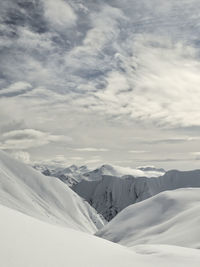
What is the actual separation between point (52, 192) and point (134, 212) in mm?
114337

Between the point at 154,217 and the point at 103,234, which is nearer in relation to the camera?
the point at 154,217

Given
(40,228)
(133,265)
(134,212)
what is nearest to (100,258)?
(133,265)

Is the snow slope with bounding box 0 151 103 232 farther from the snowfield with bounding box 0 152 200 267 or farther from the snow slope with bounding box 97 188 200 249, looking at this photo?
the snow slope with bounding box 97 188 200 249

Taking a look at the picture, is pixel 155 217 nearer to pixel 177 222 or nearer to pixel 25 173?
pixel 177 222

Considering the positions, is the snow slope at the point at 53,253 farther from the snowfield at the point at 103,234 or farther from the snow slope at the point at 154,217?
the snow slope at the point at 154,217

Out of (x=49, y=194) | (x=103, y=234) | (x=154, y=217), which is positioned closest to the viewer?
(x=154, y=217)

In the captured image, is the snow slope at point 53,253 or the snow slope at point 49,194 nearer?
the snow slope at point 53,253

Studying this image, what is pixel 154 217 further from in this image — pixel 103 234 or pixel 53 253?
pixel 53 253

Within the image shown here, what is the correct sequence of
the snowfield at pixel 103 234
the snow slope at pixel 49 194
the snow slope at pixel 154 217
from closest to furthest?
the snowfield at pixel 103 234
the snow slope at pixel 154 217
the snow slope at pixel 49 194

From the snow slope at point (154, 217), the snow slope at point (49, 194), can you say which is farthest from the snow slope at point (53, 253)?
the snow slope at point (49, 194)

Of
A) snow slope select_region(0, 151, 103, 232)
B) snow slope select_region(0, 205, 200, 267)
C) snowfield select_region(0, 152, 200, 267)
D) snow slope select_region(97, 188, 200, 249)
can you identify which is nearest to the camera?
snow slope select_region(0, 205, 200, 267)

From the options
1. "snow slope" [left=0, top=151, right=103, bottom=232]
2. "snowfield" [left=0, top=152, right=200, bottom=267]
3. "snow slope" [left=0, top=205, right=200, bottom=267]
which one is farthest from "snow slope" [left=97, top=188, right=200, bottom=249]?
"snow slope" [left=0, top=151, right=103, bottom=232]

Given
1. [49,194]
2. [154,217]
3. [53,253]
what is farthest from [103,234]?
[49,194]

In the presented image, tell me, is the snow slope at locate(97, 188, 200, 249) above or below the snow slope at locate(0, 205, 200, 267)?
below
